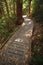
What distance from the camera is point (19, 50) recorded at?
10539 millimetres

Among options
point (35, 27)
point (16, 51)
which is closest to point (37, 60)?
point (16, 51)

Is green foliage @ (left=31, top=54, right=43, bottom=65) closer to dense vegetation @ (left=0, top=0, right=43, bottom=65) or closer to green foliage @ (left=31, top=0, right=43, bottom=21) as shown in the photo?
dense vegetation @ (left=0, top=0, right=43, bottom=65)

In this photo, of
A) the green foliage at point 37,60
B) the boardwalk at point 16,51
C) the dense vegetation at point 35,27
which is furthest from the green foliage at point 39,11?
the green foliage at point 37,60

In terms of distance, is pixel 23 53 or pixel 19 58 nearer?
pixel 19 58

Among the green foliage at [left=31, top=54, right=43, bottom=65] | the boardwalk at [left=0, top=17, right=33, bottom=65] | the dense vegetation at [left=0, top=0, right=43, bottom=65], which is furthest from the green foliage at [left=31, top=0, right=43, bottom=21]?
the green foliage at [left=31, top=54, right=43, bottom=65]

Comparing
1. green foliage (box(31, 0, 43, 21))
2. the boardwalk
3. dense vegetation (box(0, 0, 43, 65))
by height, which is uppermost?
green foliage (box(31, 0, 43, 21))

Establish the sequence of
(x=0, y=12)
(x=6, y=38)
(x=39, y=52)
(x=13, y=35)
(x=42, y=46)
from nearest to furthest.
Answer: (x=39, y=52) < (x=42, y=46) < (x=6, y=38) < (x=13, y=35) < (x=0, y=12)

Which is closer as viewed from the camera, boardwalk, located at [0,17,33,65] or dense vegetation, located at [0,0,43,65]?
dense vegetation, located at [0,0,43,65]

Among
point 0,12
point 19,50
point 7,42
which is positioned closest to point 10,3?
point 0,12

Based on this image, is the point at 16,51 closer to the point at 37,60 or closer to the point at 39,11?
the point at 37,60

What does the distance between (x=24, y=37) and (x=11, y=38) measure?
1293mm

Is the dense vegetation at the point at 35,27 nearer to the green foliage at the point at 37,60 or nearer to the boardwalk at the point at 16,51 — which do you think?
the green foliage at the point at 37,60

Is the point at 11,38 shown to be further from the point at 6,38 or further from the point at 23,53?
the point at 23,53

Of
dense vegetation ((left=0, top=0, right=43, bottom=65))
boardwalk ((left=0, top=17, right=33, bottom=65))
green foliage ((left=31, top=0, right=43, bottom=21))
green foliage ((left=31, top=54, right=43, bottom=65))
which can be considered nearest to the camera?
green foliage ((left=31, top=54, right=43, bottom=65))
